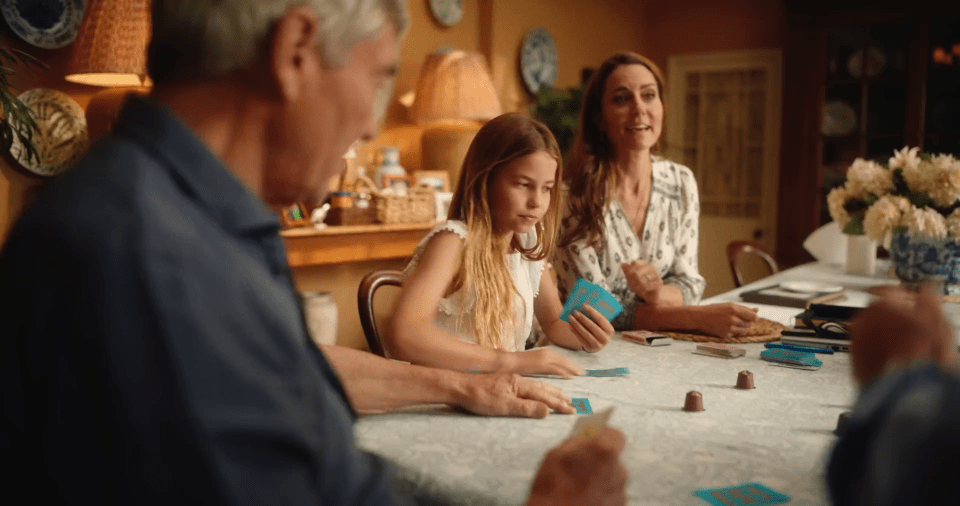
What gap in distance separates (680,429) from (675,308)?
0.92 meters

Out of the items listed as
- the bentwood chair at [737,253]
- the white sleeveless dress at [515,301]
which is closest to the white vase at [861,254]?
the bentwood chair at [737,253]

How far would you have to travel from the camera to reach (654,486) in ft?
3.32

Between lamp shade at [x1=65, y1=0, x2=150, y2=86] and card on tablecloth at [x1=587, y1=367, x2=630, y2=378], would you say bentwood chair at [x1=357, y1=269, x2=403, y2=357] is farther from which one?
lamp shade at [x1=65, y1=0, x2=150, y2=86]

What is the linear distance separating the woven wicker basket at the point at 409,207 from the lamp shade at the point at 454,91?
1.51 feet

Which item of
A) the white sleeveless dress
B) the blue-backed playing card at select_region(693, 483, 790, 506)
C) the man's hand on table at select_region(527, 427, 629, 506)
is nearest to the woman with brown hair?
the white sleeveless dress

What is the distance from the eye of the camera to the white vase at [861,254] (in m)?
3.28

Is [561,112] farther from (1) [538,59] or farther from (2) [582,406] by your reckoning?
(2) [582,406]

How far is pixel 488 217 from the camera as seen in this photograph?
1998 millimetres

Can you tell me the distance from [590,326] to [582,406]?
41 cm

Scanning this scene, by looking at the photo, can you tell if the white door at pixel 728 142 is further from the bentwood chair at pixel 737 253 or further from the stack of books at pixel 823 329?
the stack of books at pixel 823 329

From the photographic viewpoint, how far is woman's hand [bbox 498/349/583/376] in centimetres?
158

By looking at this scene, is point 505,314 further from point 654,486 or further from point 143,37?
point 143,37

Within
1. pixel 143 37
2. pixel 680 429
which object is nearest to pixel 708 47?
pixel 143 37

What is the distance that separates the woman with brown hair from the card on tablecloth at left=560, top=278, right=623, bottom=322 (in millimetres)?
554
